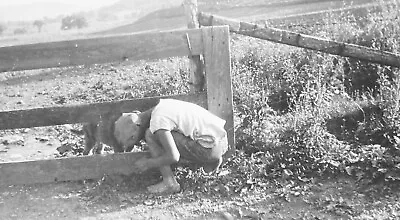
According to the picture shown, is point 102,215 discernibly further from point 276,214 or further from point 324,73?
point 324,73

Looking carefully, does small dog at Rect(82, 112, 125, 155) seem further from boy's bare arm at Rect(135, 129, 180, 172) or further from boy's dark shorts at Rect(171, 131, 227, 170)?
boy's dark shorts at Rect(171, 131, 227, 170)

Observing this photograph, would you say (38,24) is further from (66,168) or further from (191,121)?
(191,121)

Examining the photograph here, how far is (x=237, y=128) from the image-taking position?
5379 millimetres

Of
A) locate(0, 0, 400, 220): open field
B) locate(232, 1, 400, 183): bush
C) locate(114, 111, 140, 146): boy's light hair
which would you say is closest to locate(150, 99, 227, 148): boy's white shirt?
locate(114, 111, 140, 146): boy's light hair

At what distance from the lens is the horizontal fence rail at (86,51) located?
429cm

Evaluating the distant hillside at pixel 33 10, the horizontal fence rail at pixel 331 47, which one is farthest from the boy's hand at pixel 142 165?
the distant hillside at pixel 33 10

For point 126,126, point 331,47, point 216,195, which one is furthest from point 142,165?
point 331,47

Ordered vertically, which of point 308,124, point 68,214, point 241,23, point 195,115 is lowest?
point 68,214

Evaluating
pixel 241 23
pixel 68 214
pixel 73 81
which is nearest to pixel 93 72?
pixel 73 81

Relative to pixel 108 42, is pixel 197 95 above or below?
below

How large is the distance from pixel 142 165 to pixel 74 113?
94cm

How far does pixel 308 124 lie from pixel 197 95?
1.28 meters

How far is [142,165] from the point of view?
4340mm

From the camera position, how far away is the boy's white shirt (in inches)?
164
